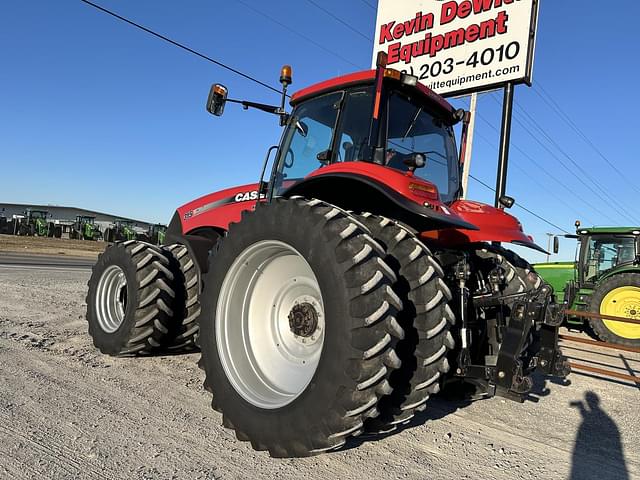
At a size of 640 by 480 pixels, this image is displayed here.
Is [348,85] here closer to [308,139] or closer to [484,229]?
[308,139]

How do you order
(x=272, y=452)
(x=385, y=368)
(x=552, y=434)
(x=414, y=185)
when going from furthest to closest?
(x=552, y=434) → (x=414, y=185) → (x=272, y=452) → (x=385, y=368)

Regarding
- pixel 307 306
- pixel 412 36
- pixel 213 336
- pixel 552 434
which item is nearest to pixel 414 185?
pixel 307 306

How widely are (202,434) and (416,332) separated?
1348 mm

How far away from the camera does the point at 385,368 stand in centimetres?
212

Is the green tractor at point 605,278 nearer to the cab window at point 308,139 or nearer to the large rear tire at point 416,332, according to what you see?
the cab window at point 308,139

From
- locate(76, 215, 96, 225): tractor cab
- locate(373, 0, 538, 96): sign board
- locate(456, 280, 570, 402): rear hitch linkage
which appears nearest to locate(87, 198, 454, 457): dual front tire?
locate(456, 280, 570, 402): rear hitch linkage

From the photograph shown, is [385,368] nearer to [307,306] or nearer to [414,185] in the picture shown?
[307,306]

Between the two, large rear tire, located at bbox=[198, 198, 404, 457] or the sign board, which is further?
the sign board

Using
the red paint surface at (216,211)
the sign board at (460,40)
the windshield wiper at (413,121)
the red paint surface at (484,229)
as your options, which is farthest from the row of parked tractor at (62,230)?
the red paint surface at (484,229)

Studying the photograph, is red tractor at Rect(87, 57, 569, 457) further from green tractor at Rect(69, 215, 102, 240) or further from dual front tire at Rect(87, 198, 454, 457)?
green tractor at Rect(69, 215, 102, 240)

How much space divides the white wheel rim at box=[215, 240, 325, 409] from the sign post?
6.36 meters

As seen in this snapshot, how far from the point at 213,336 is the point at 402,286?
1.23 metres

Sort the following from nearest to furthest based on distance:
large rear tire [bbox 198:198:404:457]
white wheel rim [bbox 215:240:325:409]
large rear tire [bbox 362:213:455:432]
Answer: large rear tire [bbox 198:198:404:457], large rear tire [bbox 362:213:455:432], white wheel rim [bbox 215:240:325:409]

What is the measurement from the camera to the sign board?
8.72 metres
